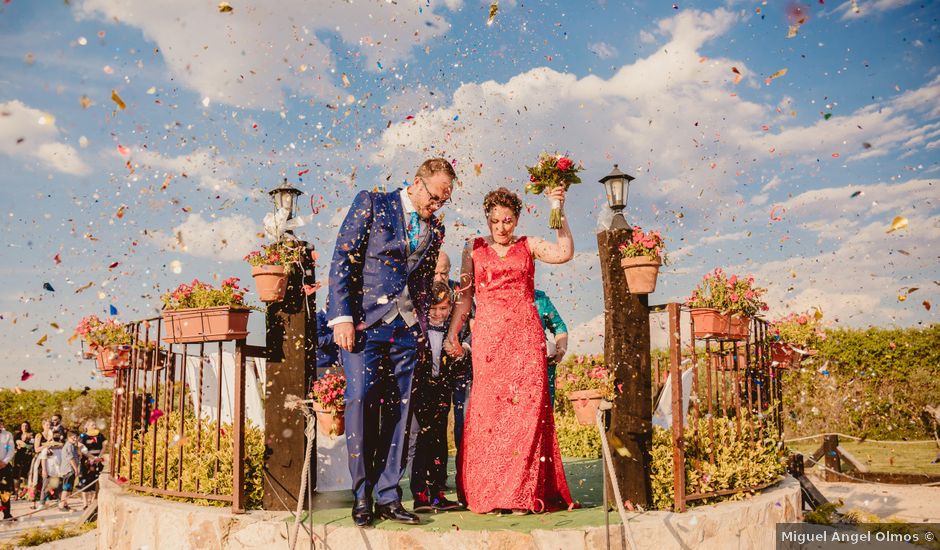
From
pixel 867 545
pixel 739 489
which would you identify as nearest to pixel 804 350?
pixel 867 545

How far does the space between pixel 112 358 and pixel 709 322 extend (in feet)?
22.7

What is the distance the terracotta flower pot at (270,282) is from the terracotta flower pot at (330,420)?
129 centimetres

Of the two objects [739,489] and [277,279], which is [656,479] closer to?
[739,489]

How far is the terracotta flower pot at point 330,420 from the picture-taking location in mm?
5887

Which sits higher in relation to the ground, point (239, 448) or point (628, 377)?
point (628, 377)

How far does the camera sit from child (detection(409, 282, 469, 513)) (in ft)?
15.6

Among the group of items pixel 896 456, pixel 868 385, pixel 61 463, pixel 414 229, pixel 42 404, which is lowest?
pixel 896 456

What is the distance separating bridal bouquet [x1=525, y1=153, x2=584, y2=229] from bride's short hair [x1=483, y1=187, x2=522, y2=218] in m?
0.17

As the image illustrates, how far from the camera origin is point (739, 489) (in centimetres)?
517

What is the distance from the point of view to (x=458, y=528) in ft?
13.5

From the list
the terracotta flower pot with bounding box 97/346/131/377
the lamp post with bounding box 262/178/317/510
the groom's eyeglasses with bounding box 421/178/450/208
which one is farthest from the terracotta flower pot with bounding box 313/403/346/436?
the terracotta flower pot with bounding box 97/346/131/377

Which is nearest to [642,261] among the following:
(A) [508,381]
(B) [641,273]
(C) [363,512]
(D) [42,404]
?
(B) [641,273]

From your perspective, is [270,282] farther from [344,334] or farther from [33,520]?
[33,520]

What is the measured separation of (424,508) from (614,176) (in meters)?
4.79
